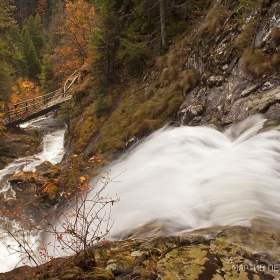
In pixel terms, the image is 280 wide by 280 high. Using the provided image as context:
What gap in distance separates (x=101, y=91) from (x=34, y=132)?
7609mm

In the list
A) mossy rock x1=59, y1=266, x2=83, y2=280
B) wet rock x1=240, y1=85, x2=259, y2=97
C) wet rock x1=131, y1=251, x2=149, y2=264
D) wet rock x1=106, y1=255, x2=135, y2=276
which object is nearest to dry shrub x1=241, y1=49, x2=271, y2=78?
wet rock x1=240, y1=85, x2=259, y2=97

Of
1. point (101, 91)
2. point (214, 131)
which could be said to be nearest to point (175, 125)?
point (214, 131)

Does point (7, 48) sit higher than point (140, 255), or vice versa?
point (7, 48)

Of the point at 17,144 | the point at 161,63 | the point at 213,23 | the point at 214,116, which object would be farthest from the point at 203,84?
the point at 17,144

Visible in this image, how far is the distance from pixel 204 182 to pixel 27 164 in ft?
41.1

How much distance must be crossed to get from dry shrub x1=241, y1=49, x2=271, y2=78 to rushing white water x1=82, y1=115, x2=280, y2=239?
174cm

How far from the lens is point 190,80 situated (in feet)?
35.0

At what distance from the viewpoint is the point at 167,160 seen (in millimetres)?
7176

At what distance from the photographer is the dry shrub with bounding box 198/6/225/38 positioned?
10773 mm

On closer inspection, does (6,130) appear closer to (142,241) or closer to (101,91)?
(101,91)

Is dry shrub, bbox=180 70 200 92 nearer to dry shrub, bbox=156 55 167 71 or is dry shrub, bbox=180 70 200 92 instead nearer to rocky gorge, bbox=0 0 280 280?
rocky gorge, bbox=0 0 280 280

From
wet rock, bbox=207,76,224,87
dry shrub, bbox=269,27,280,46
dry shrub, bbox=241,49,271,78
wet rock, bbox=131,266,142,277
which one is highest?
dry shrub, bbox=269,27,280,46

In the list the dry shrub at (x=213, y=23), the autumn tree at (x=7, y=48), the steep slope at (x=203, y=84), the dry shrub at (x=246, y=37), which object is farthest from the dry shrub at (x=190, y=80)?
the autumn tree at (x=7, y=48)

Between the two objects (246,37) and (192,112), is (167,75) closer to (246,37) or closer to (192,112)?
(192,112)
